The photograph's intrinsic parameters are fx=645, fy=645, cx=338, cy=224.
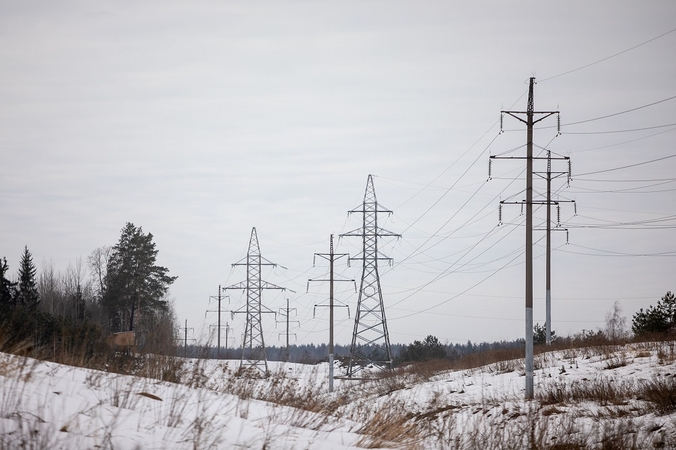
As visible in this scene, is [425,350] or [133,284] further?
[133,284]

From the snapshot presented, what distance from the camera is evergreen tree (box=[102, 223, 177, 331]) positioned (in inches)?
3152

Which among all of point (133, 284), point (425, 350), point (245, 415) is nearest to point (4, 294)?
point (133, 284)

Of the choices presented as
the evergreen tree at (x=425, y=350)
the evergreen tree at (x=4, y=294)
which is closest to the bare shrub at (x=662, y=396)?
the evergreen tree at (x=4, y=294)

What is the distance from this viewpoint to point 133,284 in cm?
8025

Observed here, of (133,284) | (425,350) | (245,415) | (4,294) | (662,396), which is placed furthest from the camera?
(133,284)

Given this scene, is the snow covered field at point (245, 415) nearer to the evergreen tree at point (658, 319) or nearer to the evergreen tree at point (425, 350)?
the evergreen tree at point (658, 319)

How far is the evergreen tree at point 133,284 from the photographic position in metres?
80.1

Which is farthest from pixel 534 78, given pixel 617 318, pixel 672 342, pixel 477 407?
pixel 617 318

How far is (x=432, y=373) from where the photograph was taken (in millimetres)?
38312

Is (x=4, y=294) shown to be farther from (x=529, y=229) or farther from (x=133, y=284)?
(x=529, y=229)

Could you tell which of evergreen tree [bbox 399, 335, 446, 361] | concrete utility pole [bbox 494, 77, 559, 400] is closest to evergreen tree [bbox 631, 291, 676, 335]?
concrete utility pole [bbox 494, 77, 559, 400]

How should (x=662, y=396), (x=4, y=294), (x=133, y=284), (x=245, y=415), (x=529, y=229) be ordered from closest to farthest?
1. (x=245, y=415)
2. (x=662, y=396)
3. (x=529, y=229)
4. (x=4, y=294)
5. (x=133, y=284)

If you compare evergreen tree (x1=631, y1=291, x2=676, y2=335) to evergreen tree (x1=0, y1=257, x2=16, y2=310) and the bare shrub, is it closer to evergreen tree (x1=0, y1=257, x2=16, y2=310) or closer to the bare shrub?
the bare shrub

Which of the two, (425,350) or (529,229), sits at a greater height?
(529,229)
